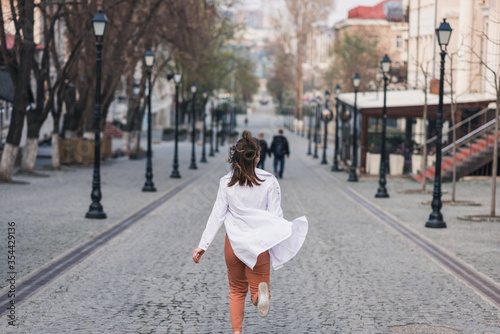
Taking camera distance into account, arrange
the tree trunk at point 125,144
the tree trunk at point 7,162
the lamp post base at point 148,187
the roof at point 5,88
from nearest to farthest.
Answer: the lamp post base at point 148,187, the tree trunk at point 7,162, the roof at point 5,88, the tree trunk at point 125,144

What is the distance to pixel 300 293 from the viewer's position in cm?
914

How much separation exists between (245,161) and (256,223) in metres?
0.52

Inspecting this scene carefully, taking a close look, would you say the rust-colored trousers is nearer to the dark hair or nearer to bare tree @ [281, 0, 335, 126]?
the dark hair

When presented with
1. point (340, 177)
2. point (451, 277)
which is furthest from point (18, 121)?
point (451, 277)

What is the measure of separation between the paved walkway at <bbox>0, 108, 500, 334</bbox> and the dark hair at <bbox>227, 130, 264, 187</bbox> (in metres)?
1.72

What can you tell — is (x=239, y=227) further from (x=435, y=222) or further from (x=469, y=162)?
(x=469, y=162)

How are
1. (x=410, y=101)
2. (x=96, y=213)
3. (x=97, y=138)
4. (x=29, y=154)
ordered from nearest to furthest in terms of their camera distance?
(x=96, y=213) < (x=97, y=138) < (x=29, y=154) < (x=410, y=101)

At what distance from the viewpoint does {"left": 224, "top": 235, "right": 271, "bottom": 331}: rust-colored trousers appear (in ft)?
21.0

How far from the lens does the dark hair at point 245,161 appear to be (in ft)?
20.6

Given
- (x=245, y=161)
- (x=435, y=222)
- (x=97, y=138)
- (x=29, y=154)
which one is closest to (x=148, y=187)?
(x=29, y=154)

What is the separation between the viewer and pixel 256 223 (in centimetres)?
642

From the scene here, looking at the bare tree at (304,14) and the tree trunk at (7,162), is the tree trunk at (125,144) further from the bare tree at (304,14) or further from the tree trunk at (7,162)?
the bare tree at (304,14)

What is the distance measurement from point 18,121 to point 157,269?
15688 mm

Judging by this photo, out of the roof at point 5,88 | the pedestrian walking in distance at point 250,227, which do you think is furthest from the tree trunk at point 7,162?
the pedestrian walking in distance at point 250,227
